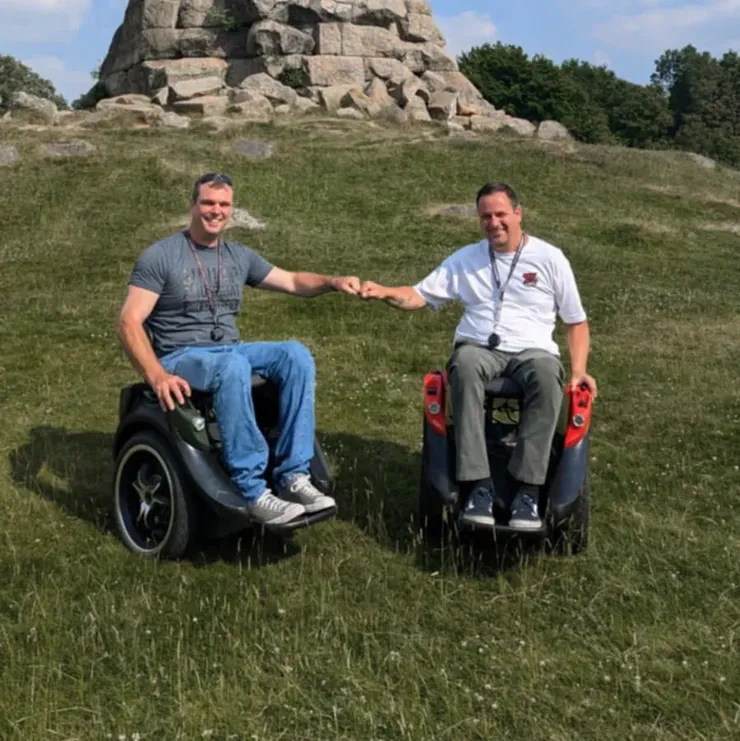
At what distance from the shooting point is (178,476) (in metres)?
4.41

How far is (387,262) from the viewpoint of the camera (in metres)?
14.1

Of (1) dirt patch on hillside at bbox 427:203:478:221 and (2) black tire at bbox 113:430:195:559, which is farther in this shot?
(1) dirt patch on hillside at bbox 427:203:478:221

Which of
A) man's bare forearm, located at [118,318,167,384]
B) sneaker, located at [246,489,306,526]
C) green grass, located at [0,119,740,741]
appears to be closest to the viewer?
green grass, located at [0,119,740,741]

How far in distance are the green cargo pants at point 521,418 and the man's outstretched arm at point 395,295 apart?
747mm

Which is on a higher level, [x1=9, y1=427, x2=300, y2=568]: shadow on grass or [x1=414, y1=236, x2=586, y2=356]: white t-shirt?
[x1=414, y1=236, x2=586, y2=356]: white t-shirt

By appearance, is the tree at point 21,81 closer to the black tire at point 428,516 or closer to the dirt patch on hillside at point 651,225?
the dirt patch on hillside at point 651,225

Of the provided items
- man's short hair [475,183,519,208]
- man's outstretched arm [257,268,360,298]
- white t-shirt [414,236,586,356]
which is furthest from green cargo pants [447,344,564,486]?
man's outstretched arm [257,268,360,298]

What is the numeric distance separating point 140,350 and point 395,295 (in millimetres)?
1517

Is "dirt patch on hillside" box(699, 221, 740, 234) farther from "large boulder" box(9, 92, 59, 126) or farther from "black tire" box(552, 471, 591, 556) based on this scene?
"large boulder" box(9, 92, 59, 126)

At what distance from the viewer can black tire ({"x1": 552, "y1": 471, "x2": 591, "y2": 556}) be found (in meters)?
4.54

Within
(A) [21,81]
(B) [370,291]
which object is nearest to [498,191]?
(B) [370,291]

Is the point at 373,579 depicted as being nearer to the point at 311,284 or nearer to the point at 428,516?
the point at 428,516

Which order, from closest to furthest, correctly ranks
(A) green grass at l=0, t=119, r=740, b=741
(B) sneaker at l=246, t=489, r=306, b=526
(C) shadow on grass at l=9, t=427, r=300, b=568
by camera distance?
(A) green grass at l=0, t=119, r=740, b=741, (B) sneaker at l=246, t=489, r=306, b=526, (C) shadow on grass at l=9, t=427, r=300, b=568

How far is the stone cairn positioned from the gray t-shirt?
22426mm
